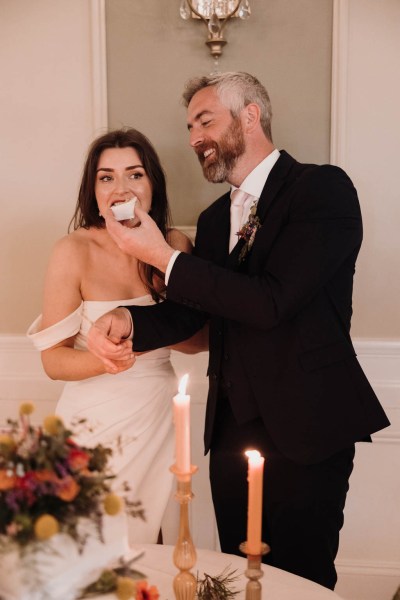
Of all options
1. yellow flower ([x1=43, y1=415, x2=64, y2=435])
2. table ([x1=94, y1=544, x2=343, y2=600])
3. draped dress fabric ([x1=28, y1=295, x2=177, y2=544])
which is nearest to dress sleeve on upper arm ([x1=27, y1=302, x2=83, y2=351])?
draped dress fabric ([x1=28, y1=295, x2=177, y2=544])

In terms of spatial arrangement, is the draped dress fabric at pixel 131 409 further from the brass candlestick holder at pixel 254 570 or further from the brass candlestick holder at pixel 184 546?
the brass candlestick holder at pixel 254 570

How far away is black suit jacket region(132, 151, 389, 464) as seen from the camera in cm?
176

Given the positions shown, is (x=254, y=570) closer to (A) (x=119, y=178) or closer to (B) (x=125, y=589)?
(B) (x=125, y=589)

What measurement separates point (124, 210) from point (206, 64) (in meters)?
0.79

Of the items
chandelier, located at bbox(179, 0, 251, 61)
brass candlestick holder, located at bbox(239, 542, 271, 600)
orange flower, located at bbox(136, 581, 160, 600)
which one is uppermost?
chandelier, located at bbox(179, 0, 251, 61)

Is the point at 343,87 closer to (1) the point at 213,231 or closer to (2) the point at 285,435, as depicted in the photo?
(1) the point at 213,231

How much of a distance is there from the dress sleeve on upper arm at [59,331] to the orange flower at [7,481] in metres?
1.23

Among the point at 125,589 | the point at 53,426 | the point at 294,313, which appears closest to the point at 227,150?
the point at 294,313

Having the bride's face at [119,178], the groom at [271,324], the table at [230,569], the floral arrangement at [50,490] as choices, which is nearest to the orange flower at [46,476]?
the floral arrangement at [50,490]

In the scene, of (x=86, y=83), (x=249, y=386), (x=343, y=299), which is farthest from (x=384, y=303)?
(x=86, y=83)

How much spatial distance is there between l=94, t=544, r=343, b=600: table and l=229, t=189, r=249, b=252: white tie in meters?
0.90

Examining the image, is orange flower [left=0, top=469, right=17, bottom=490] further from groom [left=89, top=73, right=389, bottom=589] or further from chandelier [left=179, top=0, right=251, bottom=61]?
chandelier [left=179, top=0, right=251, bottom=61]

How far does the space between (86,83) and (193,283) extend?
1.19 metres

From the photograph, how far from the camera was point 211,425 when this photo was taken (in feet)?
6.72
